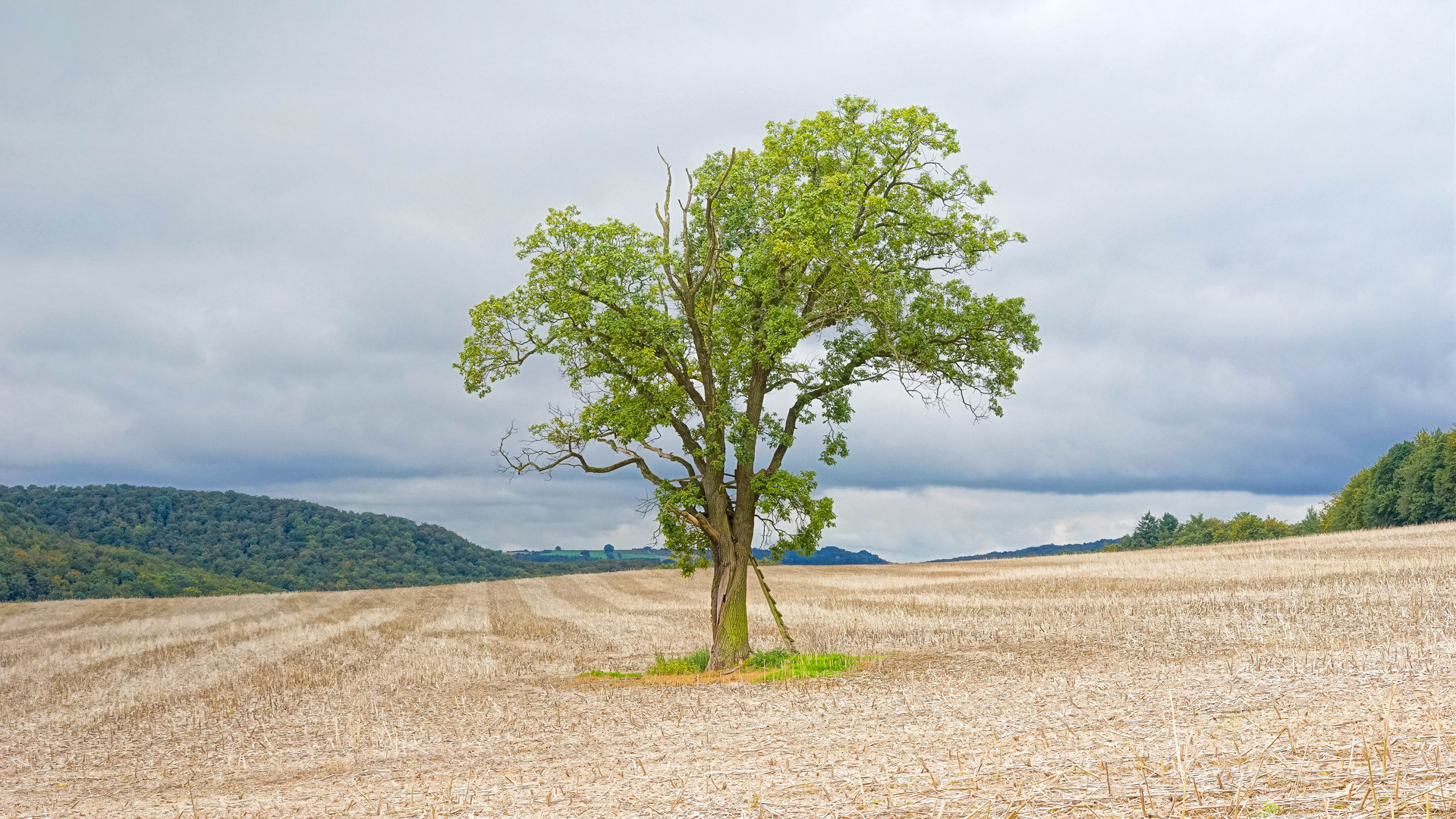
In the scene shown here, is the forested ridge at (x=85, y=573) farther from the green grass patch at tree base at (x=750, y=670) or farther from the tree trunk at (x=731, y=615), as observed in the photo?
the tree trunk at (x=731, y=615)

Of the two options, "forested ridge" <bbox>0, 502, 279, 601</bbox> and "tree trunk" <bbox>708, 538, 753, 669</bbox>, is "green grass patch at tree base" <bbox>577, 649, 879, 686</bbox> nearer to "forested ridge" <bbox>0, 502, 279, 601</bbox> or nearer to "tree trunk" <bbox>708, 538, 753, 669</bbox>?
"tree trunk" <bbox>708, 538, 753, 669</bbox>

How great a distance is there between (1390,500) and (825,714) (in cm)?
12062

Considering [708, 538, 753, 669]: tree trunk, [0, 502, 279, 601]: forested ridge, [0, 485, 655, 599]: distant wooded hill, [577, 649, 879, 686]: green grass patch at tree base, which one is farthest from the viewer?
[0, 485, 655, 599]: distant wooded hill

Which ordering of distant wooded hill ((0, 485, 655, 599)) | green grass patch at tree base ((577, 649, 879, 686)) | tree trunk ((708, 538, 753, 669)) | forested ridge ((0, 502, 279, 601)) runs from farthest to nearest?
1. distant wooded hill ((0, 485, 655, 599))
2. forested ridge ((0, 502, 279, 601))
3. tree trunk ((708, 538, 753, 669))
4. green grass patch at tree base ((577, 649, 879, 686))

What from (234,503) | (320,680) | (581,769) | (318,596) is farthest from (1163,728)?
(234,503)

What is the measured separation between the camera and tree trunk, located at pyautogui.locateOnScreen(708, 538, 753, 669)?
24.3 meters

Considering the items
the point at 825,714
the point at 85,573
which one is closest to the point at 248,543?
the point at 85,573

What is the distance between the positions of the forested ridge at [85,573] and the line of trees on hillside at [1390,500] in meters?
112

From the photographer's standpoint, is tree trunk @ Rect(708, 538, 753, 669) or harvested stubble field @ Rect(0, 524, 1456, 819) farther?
tree trunk @ Rect(708, 538, 753, 669)

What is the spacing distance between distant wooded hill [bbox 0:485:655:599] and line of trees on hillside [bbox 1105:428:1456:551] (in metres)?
86.9

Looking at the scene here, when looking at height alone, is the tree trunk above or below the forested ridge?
above

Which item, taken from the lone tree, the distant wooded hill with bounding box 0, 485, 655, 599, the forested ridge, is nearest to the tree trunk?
the lone tree

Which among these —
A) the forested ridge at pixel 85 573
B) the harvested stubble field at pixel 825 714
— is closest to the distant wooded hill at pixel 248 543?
the forested ridge at pixel 85 573

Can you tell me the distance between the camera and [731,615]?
24.4 metres
